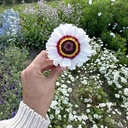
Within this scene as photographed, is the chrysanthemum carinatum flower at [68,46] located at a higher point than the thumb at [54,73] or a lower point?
higher

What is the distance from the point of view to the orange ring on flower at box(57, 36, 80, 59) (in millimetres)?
884

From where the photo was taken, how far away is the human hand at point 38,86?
94 cm

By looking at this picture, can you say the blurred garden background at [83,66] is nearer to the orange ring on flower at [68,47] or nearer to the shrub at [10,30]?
the shrub at [10,30]

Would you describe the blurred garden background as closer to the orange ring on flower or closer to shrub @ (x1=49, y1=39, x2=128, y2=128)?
shrub @ (x1=49, y1=39, x2=128, y2=128)

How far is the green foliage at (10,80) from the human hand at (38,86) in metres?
1.42

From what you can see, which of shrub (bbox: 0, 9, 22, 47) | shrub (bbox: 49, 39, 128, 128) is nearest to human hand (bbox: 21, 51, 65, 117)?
shrub (bbox: 49, 39, 128, 128)

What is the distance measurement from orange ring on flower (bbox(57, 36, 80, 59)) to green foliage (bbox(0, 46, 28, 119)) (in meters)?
1.51

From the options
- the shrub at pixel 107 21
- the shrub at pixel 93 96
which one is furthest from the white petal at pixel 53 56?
the shrub at pixel 107 21

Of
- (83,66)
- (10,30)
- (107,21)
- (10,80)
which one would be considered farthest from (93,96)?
(107,21)

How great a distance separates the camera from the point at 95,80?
10.5 ft

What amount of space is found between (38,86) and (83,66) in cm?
251

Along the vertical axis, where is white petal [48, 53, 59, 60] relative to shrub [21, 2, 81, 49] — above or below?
above

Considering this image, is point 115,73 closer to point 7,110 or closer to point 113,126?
point 113,126

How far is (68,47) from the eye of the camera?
0.89m
